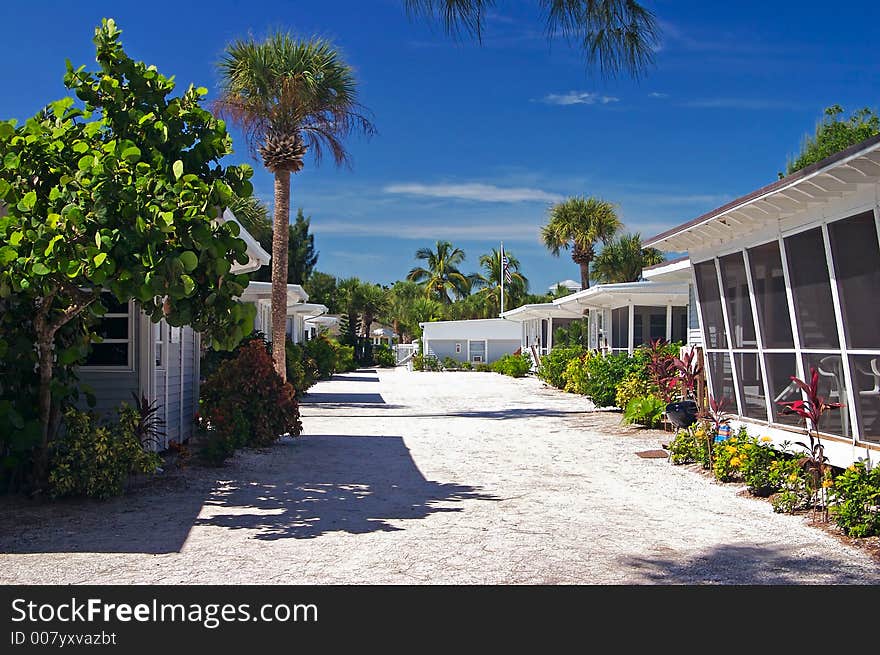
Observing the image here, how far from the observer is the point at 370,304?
55.2m

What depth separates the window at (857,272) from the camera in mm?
7789

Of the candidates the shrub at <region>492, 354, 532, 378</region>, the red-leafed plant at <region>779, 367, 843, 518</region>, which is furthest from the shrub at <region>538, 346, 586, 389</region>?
the red-leafed plant at <region>779, 367, 843, 518</region>

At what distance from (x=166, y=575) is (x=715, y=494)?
231 inches

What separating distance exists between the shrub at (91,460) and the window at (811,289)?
267 inches

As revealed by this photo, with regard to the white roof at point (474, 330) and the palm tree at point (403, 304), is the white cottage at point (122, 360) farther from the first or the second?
the palm tree at point (403, 304)

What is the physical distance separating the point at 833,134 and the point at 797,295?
30.6 meters

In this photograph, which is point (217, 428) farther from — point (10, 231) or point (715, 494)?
point (715, 494)

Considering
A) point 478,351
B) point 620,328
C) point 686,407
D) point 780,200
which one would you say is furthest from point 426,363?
point 780,200

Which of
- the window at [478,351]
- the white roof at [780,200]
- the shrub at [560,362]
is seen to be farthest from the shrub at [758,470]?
the window at [478,351]

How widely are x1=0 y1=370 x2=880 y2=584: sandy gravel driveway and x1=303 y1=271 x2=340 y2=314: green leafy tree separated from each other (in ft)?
148

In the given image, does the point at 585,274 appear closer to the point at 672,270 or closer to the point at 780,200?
the point at 672,270

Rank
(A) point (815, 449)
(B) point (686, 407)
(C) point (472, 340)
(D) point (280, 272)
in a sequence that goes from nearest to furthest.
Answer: (A) point (815, 449)
(B) point (686, 407)
(D) point (280, 272)
(C) point (472, 340)

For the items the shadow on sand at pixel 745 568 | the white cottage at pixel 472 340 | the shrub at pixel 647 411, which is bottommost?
the shadow on sand at pixel 745 568
